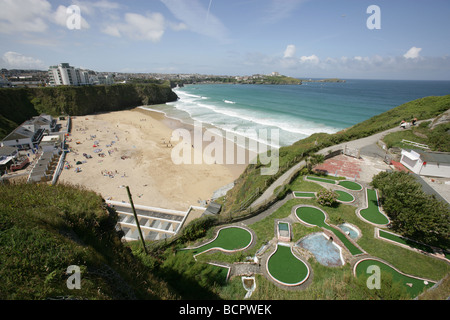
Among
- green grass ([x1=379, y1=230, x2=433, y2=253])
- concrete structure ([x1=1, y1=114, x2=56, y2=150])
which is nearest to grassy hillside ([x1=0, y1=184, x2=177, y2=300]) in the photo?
green grass ([x1=379, y1=230, x2=433, y2=253])

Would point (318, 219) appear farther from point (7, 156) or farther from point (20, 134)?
point (20, 134)

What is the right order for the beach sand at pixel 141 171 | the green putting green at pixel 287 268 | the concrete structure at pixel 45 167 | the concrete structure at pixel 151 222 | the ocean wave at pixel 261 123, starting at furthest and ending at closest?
the ocean wave at pixel 261 123 < the concrete structure at pixel 45 167 < the beach sand at pixel 141 171 < the concrete structure at pixel 151 222 < the green putting green at pixel 287 268

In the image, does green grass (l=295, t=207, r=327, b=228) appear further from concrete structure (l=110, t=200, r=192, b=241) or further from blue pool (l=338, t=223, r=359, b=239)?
concrete structure (l=110, t=200, r=192, b=241)

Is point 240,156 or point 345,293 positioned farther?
point 240,156

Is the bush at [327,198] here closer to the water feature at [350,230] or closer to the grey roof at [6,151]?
the water feature at [350,230]

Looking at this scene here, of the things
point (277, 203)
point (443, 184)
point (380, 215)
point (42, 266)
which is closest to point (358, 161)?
point (443, 184)

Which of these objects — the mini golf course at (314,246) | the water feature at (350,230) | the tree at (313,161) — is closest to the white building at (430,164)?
the mini golf course at (314,246)
